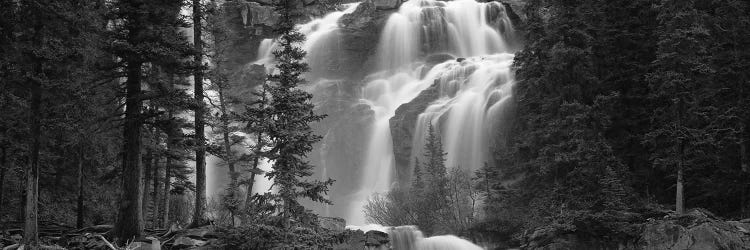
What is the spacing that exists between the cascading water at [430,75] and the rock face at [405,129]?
467mm

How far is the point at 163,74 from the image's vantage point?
20.7 meters

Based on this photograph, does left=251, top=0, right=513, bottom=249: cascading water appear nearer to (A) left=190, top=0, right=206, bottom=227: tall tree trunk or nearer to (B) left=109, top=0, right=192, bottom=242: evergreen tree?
(A) left=190, top=0, right=206, bottom=227: tall tree trunk

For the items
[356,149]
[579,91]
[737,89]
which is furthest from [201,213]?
[356,149]

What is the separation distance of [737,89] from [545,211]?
9.50 meters

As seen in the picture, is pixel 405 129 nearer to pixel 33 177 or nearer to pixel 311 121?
pixel 311 121

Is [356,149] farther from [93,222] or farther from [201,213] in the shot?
[201,213]

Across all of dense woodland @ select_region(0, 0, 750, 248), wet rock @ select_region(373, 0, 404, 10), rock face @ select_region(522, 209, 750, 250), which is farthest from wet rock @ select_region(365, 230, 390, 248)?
wet rock @ select_region(373, 0, 404, 10)

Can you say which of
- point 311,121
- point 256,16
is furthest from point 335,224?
point 256,16

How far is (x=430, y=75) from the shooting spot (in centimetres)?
6166

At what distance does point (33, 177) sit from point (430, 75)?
154 ft

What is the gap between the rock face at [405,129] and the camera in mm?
47250

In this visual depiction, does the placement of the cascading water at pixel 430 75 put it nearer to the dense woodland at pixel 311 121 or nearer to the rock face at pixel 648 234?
the dense woodland at pixel 311 121

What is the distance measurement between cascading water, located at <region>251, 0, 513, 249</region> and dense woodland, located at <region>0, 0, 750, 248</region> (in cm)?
999

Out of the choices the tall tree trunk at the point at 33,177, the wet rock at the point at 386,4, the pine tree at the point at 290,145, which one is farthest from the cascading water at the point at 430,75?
the tall tree trunk at the point at 33,177
